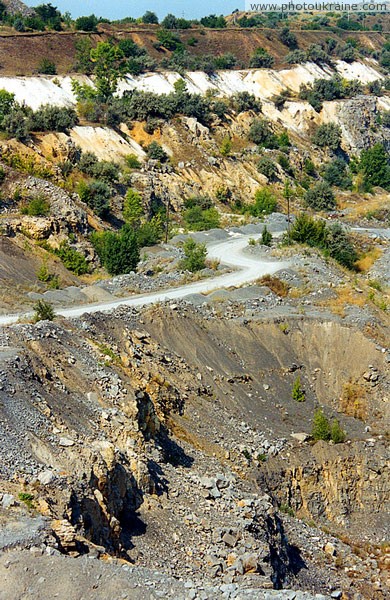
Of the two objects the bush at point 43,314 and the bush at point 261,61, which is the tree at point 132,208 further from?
the bush at point 261,61

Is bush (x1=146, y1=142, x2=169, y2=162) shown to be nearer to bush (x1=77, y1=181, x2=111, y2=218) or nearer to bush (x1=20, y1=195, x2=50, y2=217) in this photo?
bush (x1=77, y1=181, x2=111, y2=218)

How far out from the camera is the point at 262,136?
64.6 m

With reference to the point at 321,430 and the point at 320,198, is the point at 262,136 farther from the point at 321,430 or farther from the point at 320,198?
the point at 321,430

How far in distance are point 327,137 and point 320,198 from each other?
14.8m

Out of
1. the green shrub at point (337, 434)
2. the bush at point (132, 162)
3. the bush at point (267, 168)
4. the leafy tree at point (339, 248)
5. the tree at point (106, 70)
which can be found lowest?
the green shrub at point (337, 434)

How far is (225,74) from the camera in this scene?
76.6m

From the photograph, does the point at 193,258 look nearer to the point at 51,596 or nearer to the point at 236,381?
the point at 236,381

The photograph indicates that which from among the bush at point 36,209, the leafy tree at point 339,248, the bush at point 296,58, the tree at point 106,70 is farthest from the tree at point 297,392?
the bush at point 296,58

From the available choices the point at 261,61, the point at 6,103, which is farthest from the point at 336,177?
the point at 6,103

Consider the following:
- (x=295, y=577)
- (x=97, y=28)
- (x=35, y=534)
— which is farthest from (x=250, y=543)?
(x=97, y=28)

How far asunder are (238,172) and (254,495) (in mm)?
43005

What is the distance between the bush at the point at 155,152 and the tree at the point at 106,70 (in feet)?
24.3

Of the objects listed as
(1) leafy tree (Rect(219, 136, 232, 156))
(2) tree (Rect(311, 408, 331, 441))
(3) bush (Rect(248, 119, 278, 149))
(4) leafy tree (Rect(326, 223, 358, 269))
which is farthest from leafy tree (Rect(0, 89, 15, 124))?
(2) tree (Rect(311, 408, 331, 441))

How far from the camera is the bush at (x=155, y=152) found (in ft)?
179
